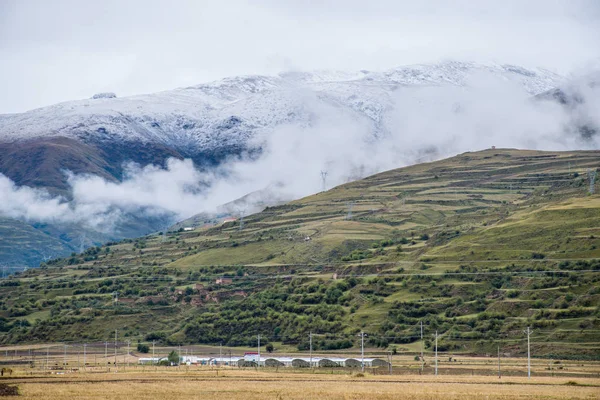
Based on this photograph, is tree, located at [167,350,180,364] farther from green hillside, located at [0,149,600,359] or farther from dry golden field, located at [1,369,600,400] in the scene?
dry golden field, located at [1,369,600,400]

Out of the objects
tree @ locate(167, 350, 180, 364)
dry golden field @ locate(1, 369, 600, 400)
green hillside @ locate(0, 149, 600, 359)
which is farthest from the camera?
green hillside @ locate(0, 149, 600, 359)

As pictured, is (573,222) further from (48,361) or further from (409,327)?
(48,361)

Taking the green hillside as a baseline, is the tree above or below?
below

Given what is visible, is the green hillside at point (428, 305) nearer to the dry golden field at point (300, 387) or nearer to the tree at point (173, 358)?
the tree at point (173, 358)

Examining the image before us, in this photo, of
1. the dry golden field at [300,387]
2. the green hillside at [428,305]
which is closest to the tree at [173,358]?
the green hillside at [428,305]

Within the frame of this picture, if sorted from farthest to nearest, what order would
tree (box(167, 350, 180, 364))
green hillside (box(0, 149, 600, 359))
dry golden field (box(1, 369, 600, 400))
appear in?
green hillside (box(0, 149, 600, 359)) < tree (box(167, 350, 180, 364)) < dry golden field (box(1, 369, 600, 400))

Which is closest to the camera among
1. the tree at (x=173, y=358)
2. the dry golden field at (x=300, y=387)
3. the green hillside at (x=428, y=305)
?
the dry golden field at (x=300, y=387)

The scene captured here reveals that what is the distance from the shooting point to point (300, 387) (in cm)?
8462

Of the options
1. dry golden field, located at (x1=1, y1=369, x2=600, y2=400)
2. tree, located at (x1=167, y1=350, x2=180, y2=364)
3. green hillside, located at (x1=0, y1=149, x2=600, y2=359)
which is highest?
green hillside, located at (x1=0, y1=149, x2=600, y2=359)

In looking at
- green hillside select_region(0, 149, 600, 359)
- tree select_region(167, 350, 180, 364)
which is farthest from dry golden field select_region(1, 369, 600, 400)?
green hillside select_region(0, 149, 600, 359)

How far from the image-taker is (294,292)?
189 meters

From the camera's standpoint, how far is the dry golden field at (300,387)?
74.8m

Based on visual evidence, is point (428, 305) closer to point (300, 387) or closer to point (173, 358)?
point (173, 358)

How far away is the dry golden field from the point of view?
74.8m
